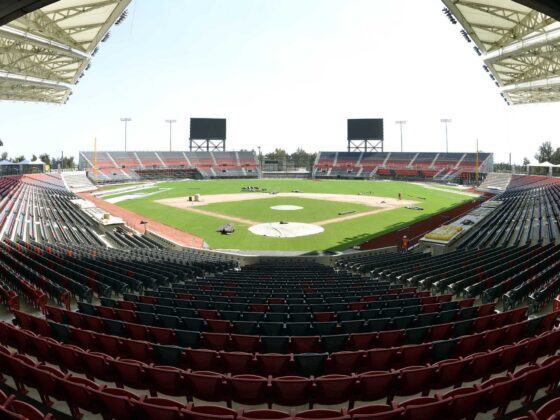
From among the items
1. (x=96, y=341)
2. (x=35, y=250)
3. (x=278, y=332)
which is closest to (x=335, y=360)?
(x=278, y=332)

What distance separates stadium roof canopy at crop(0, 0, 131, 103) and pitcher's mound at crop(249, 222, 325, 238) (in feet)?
60.4

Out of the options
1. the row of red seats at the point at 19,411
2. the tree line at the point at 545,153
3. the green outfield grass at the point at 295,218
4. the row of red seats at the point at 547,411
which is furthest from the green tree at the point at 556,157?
the row of red seats at the point at 19,411

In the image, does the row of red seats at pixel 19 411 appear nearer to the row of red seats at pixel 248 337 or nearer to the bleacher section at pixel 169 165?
the row of red seats at pixel 248 337

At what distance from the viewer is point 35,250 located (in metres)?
17.1

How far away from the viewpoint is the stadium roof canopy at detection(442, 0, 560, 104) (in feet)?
63.0

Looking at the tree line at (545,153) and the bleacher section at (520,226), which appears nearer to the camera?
the bleacher section at (520,226)

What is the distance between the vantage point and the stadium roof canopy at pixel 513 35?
756 inches

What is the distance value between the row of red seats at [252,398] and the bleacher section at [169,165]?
271 ft

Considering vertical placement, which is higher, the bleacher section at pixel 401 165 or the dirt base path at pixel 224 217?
the bleacher section at pixel 401 165

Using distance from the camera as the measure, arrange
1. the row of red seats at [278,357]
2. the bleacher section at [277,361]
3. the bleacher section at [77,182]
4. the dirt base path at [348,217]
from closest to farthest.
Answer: the bleacher section at [277,361] → the row of red seats at [278,357] → the dirt base path at [348,217] → the bleacher section at [77,182]

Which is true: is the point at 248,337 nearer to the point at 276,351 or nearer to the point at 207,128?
the point at 276,351

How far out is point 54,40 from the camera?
2223 centimetres

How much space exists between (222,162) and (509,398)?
100839 mm

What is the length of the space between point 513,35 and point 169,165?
3449 inches
